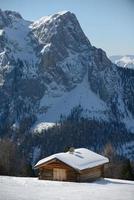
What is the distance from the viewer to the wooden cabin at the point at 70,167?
96.9ft

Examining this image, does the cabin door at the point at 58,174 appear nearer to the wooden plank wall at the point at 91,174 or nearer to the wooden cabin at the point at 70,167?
the wooden cabin at the point at 70,167

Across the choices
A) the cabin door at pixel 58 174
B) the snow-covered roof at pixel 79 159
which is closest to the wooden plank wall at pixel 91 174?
the snow-covered roof at pixel 79 159

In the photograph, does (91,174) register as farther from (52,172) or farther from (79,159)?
(52,172)

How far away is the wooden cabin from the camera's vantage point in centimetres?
2953

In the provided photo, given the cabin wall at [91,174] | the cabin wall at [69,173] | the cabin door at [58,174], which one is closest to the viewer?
the cabin wall at [69,173]

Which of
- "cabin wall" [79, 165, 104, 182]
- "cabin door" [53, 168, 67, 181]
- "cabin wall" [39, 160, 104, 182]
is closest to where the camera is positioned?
"cabin wall" [39, 160, 104, 182]

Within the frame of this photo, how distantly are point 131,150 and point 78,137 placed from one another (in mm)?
16447

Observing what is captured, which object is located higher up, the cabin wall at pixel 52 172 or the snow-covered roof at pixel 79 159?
the snow-covered roof at pixel 79 159

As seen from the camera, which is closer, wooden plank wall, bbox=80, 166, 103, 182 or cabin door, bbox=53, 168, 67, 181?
wooden plank wall, bbox=80, 166, 103, 182

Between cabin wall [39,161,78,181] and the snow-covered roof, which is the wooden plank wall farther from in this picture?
cabin wall [39,161,78,181]

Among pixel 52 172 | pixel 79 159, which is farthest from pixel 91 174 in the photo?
pixel 52 172

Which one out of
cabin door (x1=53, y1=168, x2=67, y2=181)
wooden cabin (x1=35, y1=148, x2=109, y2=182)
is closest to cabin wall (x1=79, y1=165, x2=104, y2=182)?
wooden cabin (x1=35, y1=148, x2=109, y2=182)

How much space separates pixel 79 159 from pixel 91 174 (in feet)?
3.86

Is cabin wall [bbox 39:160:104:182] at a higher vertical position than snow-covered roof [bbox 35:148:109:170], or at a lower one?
lower
